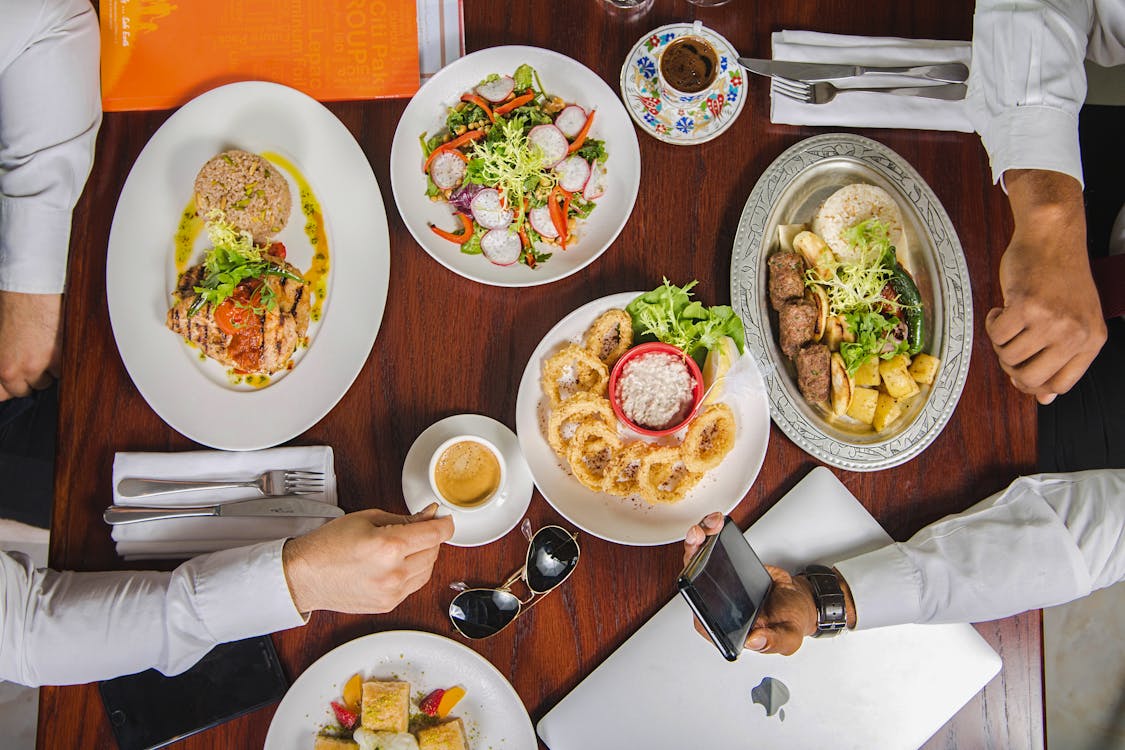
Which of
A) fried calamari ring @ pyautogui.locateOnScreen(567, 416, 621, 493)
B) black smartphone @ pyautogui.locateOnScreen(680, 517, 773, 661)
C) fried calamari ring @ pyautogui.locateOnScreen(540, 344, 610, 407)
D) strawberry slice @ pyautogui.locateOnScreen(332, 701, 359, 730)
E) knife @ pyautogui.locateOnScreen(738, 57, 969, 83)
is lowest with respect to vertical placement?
strawberry slice @ pyautogui.locateOnScreen(332, 701, 359, 730)

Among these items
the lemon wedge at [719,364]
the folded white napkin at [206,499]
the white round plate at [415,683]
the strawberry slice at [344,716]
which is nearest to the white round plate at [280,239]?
the folded white napkin at [206,499]

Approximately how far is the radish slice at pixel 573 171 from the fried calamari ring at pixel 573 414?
592 mm

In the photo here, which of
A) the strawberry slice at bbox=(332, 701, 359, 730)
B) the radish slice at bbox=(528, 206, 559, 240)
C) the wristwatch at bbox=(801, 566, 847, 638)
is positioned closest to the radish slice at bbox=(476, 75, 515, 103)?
the radish slice at bbox=(528, 206, 559, 240)

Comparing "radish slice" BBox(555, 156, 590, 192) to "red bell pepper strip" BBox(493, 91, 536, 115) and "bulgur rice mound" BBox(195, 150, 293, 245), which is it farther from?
"bulgur rice mound" BBox(195, 150, 293, 245)

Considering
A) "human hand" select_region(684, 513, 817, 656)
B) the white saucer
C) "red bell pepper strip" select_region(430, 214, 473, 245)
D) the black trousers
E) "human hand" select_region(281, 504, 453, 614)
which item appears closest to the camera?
"human hand" select_region(281, 504, 453, 614)

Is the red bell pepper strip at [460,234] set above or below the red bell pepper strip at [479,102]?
below

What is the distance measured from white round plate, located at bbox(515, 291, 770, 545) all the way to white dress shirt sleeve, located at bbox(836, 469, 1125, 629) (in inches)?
14.7

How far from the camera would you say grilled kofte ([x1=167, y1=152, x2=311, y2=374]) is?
199 cm

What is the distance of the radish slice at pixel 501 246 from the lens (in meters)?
2.05

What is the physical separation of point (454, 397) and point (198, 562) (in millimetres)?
759

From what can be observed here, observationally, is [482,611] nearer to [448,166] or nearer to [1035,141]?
[448,166]

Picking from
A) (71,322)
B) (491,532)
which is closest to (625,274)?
(491,532)

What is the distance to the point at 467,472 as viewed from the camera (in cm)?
194

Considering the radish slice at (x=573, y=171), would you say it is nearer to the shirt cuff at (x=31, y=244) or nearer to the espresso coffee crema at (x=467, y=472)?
the espresso coffee crema at (x=467, y=472)
